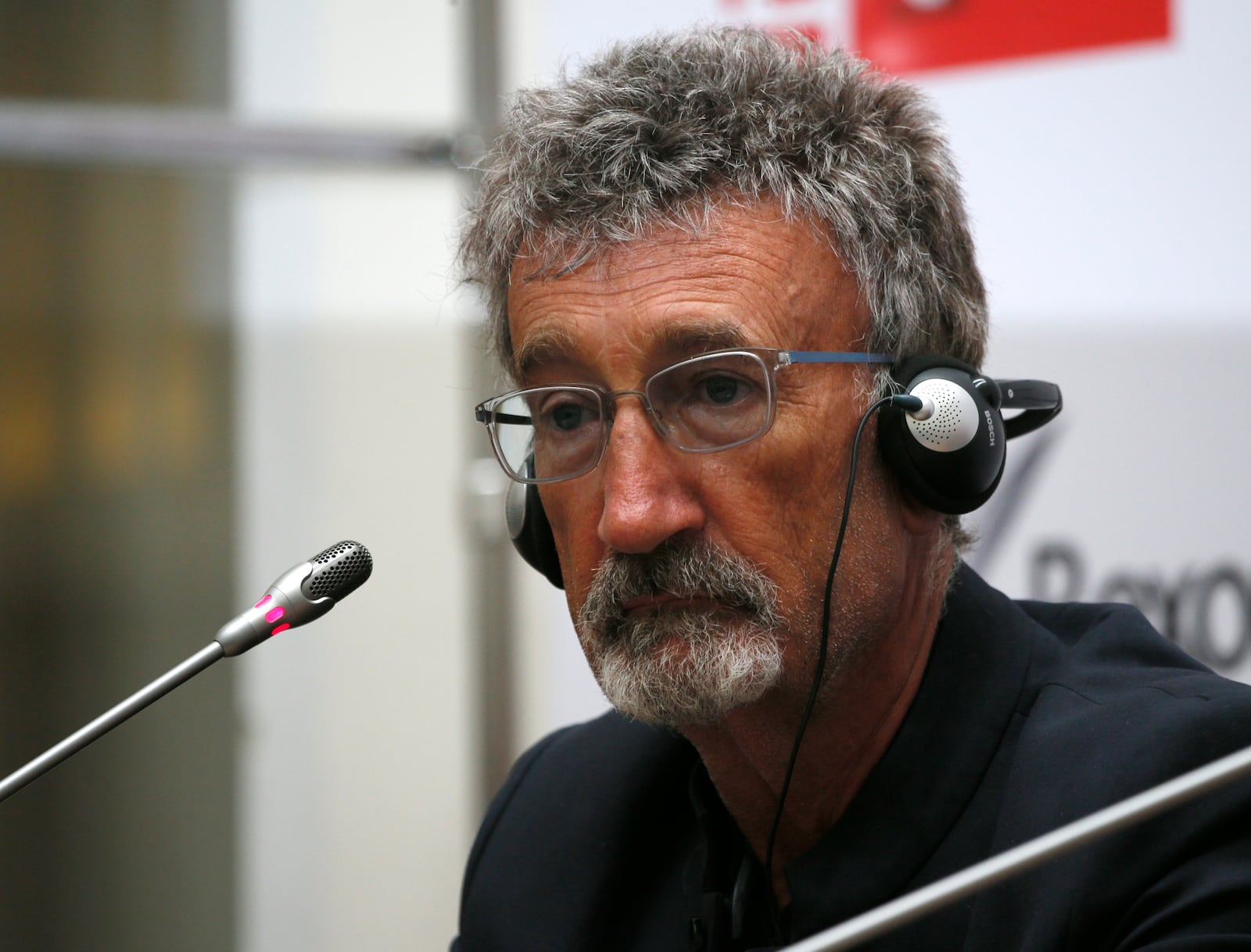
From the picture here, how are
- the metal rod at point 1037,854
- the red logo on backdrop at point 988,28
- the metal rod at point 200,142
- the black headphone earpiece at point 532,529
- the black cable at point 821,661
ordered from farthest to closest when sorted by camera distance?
the metal rod at point 200,142, the red logo on backdrop at point 988,28, the black headphone earpiece at point 532,529, the black cable at point 821,661, the metal rod at point 1037,854

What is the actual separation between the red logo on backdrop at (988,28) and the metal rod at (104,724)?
1556 millimetres

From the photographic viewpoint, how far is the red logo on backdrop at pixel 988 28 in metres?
2.20

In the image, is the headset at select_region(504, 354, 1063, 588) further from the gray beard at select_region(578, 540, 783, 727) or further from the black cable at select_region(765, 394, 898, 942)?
the gray beard at select_region(578, 540, 783, 727)

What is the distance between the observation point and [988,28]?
2.35 meters

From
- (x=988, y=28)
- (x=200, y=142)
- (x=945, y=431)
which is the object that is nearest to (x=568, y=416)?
(x=945, y=431)

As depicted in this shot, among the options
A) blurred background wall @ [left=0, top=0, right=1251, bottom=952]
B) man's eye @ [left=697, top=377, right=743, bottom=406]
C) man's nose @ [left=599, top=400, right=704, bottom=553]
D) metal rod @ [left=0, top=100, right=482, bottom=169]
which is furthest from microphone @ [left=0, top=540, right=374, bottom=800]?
metal rod @ [left=0, top=100, right=482, bottom=169]

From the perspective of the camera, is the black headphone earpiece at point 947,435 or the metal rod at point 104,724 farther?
the black headphone earpiece at point 947,435

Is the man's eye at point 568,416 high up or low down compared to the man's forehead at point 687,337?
down

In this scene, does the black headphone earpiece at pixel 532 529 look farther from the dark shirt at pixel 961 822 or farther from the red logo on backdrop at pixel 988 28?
the red logo on backdrop at pixel 988 28

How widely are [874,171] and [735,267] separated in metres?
0.18

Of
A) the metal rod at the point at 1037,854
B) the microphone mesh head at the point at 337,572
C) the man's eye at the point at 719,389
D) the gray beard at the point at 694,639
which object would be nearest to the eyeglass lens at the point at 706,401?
the man's eye at the point at 719,389

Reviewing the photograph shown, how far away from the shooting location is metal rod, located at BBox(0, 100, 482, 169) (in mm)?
2924

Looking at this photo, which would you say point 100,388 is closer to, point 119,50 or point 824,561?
point 119,50

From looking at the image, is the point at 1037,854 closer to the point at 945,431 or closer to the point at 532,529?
the point at 945,431
